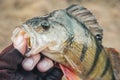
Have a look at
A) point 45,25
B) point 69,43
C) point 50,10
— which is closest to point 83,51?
point 69,43

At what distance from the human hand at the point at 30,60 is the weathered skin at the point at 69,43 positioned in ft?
0.09

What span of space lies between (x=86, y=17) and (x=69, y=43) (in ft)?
0.44

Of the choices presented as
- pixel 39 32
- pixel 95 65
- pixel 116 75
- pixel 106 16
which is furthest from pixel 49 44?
pixel 106 16

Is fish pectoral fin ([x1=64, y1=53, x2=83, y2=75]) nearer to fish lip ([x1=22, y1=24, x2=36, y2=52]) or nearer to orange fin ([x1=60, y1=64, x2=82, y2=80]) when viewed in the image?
orange fin ([x1=60, y1=64, x2=82, y2=80])

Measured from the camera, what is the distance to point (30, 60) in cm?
163

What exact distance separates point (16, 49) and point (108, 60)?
0.38 m

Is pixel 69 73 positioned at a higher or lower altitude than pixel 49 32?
lower

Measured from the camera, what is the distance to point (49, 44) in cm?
164

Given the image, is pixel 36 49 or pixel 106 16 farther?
pixel 106 16

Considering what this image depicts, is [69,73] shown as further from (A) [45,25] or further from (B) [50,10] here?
(B) [50,10]

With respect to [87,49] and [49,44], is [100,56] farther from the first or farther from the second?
[49,44]

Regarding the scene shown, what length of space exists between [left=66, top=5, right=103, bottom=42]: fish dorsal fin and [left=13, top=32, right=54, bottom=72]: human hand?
21cm

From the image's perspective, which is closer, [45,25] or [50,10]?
[45,25]

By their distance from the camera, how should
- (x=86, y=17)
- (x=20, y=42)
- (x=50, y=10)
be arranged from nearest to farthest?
(x=20, y=42) < (x=86, y=17) < (x=50, y=10)
